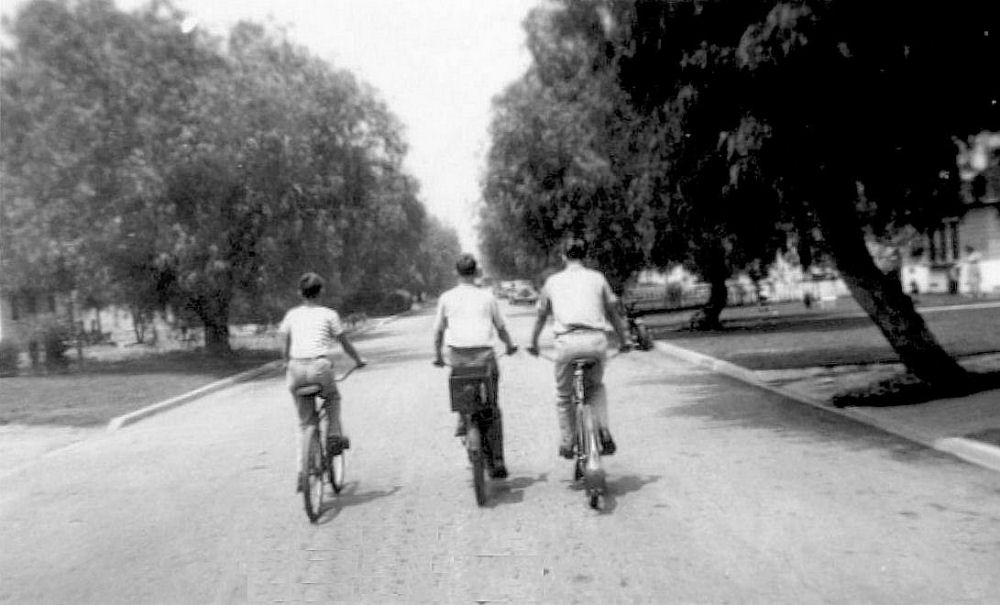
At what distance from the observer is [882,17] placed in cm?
922

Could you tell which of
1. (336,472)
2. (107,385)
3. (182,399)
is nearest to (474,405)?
(336,472)

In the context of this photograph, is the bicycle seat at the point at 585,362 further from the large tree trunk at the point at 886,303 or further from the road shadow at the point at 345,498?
the large tree trunk at the point at 886,303

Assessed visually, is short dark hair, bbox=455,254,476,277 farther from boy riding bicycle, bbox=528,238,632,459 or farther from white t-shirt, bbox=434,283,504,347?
boy riding bicycle, bbox=528,238,632,459

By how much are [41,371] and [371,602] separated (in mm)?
22902

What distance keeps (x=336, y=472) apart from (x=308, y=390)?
41.5 inches

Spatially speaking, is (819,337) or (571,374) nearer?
(571,374)

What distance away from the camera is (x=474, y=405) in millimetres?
7168

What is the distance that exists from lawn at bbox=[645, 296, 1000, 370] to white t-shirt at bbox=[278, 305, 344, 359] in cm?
1014

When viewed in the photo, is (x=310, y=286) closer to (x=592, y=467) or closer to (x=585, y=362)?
(x=585, y=362)

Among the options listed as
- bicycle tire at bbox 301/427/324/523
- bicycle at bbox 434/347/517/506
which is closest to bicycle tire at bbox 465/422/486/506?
bicycle at bbox 434/347/517/506

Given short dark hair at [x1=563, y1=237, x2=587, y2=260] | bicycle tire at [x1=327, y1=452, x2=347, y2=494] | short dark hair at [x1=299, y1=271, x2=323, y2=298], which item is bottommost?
bicycle tire at [x1=327, y1=452, x2=347, y2=494]

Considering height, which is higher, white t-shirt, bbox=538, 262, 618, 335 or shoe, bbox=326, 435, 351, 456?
white t-shirt, bbox=538, 262, 618, 335

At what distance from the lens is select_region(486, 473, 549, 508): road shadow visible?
7.20 m

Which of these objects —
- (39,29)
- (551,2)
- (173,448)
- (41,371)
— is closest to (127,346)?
(41,371)
